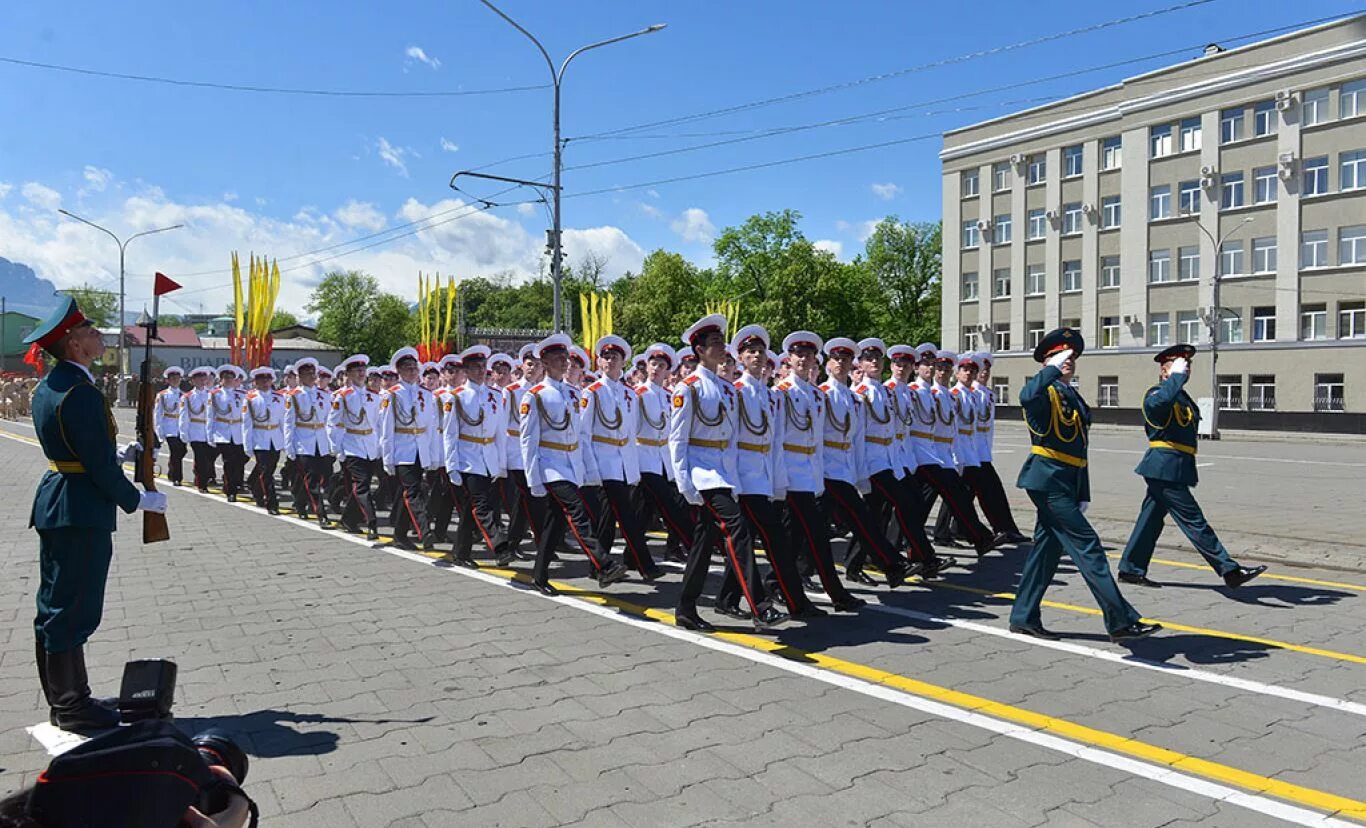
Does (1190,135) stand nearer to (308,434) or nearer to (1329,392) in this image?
(1329,392)

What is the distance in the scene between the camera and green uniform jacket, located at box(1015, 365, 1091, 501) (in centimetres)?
639

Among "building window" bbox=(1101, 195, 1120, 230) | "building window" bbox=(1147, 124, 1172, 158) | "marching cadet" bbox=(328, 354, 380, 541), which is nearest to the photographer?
"marching cadet" bbox=(328, 354, 380, 541)

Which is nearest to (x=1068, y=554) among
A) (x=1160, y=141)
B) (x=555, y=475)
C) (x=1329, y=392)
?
(x=555, y=475)

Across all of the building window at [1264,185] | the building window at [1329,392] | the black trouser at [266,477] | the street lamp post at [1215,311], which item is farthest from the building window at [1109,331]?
the black trouser at [266,477]

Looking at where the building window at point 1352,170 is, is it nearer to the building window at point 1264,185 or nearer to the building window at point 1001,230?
the building window at point 1264,185

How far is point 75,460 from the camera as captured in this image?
15.8 feet

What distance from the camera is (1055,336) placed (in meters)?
6.59

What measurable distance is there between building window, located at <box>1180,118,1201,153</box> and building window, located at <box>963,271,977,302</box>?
41.0 feet

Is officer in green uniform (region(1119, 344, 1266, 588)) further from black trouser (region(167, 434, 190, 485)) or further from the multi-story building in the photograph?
the multi-story building

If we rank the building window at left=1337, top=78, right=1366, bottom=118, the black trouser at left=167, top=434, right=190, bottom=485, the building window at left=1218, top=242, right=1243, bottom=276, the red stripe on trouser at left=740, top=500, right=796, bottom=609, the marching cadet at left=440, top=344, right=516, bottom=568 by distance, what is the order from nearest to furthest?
the red stripe on trouser at left=740, top=500, right=796, bottom=609 < the marching cadet at left=440, top=344, right=516, bottom=568 < the black trouser at left=167, top=434, right=190, bottom=485 < the building window at left=1337, top=78, right=1366, bottom=118 < the building window at left=1218, top=242, right=1243, bottom=276

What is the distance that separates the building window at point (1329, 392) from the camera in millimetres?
39219

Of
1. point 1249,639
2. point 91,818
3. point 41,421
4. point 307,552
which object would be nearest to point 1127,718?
point 1249,639

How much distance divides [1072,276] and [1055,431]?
46095 mm

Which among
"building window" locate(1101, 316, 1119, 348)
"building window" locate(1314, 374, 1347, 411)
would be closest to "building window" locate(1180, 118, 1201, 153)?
"building window" locate(1101, 316, 1119, 348)
